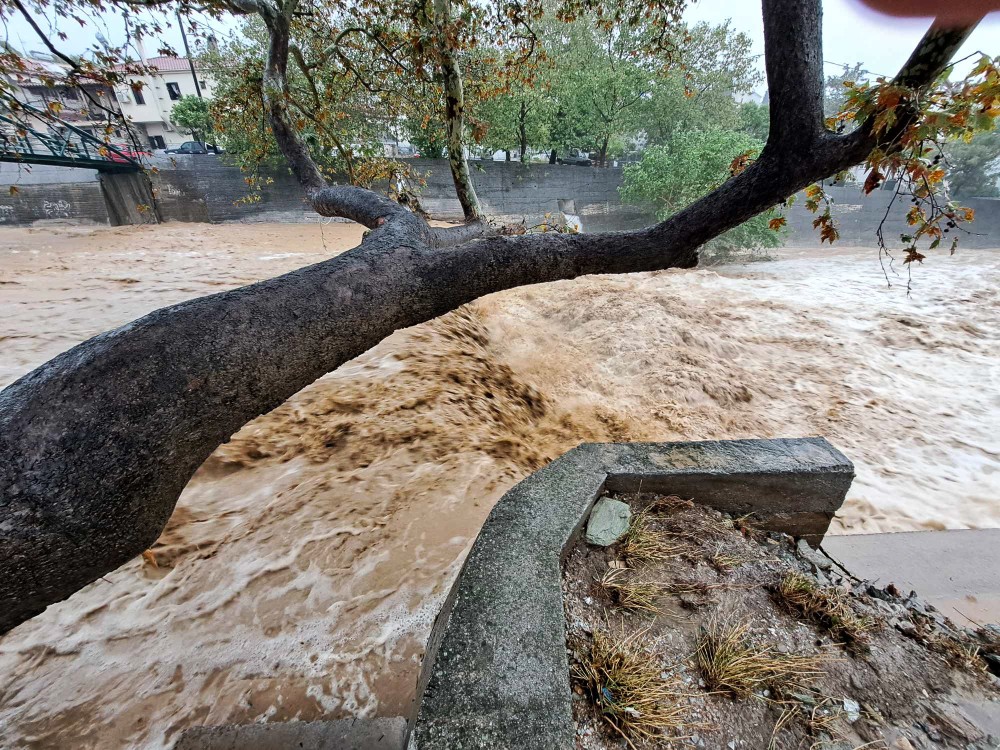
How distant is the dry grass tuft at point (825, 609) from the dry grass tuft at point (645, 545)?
51cm

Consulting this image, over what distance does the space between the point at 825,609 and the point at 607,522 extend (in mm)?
1085

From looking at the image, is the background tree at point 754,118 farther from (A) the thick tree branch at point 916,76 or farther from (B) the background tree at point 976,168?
(A) the thick tree branch at point 916,76

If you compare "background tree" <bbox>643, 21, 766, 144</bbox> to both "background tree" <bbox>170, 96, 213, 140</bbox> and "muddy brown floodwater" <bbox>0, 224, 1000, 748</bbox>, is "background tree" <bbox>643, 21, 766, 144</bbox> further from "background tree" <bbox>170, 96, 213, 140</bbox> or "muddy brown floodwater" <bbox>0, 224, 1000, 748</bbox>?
"background tree" <bbox>170, 96, 213, 140</bbox>

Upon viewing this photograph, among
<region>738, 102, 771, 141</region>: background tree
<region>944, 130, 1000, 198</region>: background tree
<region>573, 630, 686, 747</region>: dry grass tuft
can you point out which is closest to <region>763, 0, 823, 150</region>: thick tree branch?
<region>573, 630, 686, 747</region>: dry grass tuft

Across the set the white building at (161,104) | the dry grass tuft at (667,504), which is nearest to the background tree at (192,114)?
the white building at (161,104)


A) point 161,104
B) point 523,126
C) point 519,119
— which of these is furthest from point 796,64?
point 161,104

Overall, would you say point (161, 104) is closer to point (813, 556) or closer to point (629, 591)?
point (629, 591)

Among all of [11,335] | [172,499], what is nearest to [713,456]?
[172,499]

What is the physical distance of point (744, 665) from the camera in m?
1.77

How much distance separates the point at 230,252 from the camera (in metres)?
12.5

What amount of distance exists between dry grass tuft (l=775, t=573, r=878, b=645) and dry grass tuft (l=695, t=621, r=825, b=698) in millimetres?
246

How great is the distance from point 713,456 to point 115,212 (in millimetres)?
23118

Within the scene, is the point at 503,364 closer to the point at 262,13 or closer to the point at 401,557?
the point at 401,557

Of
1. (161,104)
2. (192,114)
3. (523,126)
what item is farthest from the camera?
(161,104)
